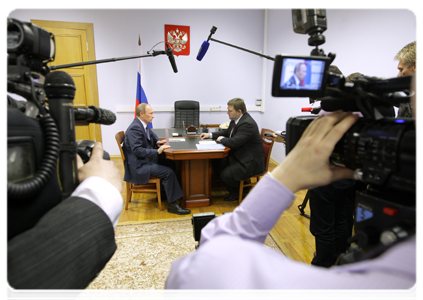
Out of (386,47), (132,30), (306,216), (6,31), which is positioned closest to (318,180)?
(6,31)

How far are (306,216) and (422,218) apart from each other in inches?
86.5

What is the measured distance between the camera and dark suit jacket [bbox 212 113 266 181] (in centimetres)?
264

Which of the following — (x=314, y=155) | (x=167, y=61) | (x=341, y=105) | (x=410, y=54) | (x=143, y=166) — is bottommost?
(x=143, y=166)

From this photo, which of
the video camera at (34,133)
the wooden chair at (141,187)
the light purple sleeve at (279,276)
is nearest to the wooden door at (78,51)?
the wooden chair at (141,187)

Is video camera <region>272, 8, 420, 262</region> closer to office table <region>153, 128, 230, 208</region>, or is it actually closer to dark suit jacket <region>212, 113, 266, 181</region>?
office table <region>153, 128, 230, 208</region>

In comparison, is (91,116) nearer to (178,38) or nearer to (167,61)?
(167,61)

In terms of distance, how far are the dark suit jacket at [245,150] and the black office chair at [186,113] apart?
190cm

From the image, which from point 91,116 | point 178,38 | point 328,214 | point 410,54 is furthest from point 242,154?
point 178,38

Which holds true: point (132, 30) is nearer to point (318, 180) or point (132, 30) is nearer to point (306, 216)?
point (306, 216)

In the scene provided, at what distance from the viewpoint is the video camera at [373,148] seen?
40cm

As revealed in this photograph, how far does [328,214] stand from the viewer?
144 centimetres

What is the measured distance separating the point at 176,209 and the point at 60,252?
2122 millimetres

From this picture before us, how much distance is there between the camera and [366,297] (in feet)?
0.77
